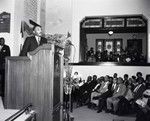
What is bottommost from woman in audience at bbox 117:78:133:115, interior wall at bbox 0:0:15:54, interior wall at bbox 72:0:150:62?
woman in audience at bbox 117:78:133:115

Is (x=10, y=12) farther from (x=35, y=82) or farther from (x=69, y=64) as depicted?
(x=35, y=82)

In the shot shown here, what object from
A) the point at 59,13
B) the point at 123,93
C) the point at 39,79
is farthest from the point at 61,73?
the point at 59,13

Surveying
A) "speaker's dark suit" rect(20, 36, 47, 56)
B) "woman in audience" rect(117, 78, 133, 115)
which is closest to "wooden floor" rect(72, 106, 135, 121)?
"woman in audience" rect(117, 78, 133, 115)

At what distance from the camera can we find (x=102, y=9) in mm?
9086

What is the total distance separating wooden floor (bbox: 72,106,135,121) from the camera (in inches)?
207

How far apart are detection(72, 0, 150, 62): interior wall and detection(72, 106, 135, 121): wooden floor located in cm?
356

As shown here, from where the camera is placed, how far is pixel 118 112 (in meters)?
5.82

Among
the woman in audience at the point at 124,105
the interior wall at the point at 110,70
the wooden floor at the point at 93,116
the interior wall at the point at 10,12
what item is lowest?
the wooden floor at the point at 93,116

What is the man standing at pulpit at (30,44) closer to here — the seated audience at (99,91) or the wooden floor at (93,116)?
the wooden floor at (93,116)

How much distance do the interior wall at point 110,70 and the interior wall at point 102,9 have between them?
67 cm

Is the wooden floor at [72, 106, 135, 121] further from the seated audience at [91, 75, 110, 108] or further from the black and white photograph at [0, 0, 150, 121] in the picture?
the seated audience at [91, 75, 110, 108]

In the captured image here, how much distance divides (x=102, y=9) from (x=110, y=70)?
2745mm

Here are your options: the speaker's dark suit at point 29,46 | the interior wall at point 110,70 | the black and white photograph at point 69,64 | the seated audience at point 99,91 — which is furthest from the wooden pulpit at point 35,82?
the interior wall at point 110,70

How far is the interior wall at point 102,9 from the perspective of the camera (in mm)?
8781
